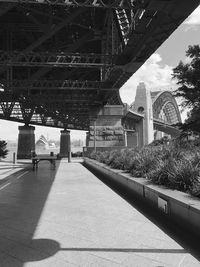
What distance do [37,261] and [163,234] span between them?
235cm

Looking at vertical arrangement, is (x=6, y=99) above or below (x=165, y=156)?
above

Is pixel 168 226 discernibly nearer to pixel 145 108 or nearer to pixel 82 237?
pixel 82 237

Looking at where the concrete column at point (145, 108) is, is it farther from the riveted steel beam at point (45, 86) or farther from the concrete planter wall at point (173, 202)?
the concrete planter wall at point (173, 202)

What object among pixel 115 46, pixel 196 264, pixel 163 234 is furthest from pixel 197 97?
pixel 196 264

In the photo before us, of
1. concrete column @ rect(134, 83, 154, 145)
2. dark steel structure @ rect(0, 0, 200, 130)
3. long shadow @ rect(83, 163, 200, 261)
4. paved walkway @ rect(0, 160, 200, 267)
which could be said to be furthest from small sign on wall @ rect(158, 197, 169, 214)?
concrete column @ rect(134, 83, 154, 145)

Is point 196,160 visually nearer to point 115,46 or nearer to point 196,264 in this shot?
point 196,264

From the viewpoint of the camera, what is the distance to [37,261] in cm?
435

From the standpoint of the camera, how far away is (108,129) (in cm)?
2920

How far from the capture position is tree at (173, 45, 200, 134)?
19.0 meters

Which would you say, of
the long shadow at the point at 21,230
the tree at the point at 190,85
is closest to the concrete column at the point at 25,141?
the tree at the point at 190,85

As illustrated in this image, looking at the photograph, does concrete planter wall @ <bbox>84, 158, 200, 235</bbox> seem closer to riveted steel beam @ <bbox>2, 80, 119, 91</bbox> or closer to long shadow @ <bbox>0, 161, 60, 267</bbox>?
long shadow @ <bbox>0, 161, 60, 267</bbox>

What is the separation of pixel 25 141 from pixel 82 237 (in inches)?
2161

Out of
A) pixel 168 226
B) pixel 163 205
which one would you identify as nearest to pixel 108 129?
pixel 163 205

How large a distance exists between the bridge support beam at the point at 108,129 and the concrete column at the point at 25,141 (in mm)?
31371
